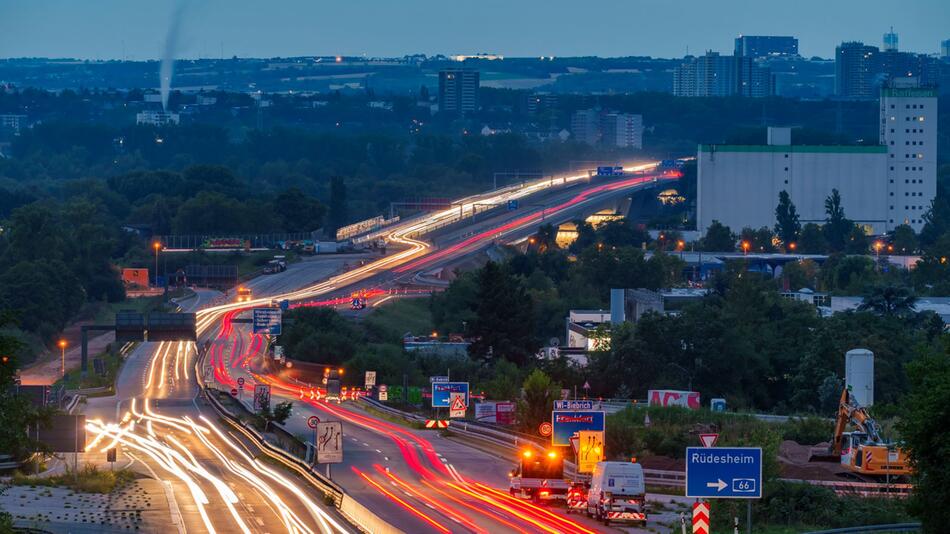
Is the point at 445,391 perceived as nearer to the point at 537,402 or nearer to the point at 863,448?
the point at 537,402

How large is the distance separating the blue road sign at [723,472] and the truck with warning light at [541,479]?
15014 millimetres

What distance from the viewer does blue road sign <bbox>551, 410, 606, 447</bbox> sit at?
53188 millimetres

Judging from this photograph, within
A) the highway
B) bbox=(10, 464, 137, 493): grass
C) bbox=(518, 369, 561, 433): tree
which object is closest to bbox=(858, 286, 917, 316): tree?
the highway

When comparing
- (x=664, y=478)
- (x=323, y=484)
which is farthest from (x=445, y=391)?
(x=323, y=484)

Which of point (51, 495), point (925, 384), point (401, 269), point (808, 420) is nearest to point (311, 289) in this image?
point (401, 269)

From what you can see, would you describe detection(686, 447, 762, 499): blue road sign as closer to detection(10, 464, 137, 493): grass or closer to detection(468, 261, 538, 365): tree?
detection(10, 464, 137, 493): grass

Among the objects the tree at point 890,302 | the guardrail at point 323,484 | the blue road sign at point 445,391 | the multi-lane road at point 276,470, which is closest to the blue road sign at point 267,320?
the multi-lane road at point 276,470

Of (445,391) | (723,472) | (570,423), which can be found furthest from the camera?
(445,391)

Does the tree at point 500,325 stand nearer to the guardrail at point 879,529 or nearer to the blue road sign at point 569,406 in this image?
the blue road sign at point 569,406

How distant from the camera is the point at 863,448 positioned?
171 ft

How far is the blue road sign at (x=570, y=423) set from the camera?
174 ft

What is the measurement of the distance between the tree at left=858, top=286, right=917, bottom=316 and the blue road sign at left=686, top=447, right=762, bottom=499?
82.9 m

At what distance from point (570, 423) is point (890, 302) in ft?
220

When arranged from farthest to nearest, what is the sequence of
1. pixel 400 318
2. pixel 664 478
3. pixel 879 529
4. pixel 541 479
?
pixel 400 318
pixel 664 478
pixel 541 479
pixel 879 529
